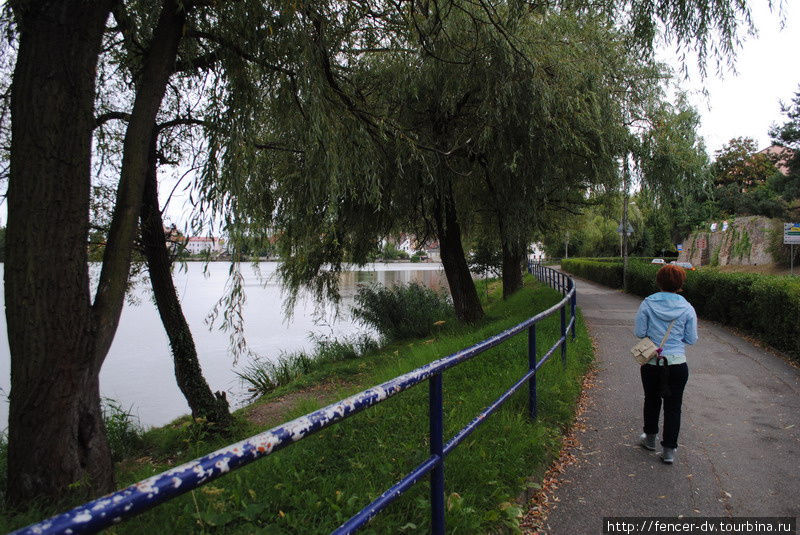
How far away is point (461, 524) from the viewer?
2.97 metres

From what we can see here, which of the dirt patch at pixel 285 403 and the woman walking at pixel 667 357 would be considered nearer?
the woman walking at pixel 667 357

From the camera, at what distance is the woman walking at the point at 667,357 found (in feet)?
13.7

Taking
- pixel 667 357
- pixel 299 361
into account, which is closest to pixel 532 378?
pixel 667 357

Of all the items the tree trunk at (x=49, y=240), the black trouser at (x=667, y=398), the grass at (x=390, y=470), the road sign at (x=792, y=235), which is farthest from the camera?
the road sign at (x=792, y=235)

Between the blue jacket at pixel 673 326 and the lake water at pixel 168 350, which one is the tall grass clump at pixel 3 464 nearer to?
the lake water at pixel 168 350

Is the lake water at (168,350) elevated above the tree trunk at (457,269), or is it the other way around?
the tree trunk at (457,269)

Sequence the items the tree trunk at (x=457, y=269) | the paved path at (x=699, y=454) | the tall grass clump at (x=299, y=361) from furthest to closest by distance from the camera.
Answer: the tree trunk at (x=457, y=269)
the tall grass clump at (x=299, y=361)
the paved path at (x=699, y=454)

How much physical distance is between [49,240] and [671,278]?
4.53m

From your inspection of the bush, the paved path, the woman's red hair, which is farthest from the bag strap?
the bush

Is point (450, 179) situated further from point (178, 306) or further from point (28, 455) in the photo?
point (28, 455)

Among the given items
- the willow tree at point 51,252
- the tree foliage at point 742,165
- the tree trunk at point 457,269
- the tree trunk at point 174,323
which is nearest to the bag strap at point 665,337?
the willow tree at point 51,252

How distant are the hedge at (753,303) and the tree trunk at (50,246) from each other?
877cm

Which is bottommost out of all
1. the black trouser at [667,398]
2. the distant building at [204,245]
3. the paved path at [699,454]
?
the paved path at [699,454]

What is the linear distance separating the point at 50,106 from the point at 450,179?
7.29 meters
